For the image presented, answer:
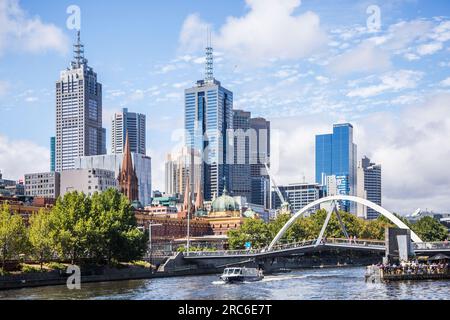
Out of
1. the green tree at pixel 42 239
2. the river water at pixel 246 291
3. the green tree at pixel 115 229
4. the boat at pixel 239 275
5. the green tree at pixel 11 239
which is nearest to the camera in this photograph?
the river water at pixel 246 291

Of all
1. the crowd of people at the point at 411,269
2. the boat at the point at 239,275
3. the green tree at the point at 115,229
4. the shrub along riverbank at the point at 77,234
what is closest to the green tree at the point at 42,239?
the shrub along riverbank at the point at 77,234

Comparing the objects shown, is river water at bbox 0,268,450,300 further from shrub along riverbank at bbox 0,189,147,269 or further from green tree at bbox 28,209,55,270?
shrub along riverbank at bbox 0,189,147,269

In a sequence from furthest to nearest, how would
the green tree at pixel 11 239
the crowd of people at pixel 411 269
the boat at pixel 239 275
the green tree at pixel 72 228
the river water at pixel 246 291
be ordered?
the green tree at pixel 72 228
the boat at pixel 239 275
the crowd of people at pixel 411 269
the green tree at pixel 11 239
the river water at pixel 246 291

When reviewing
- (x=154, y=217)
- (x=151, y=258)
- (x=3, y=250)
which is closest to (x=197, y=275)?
(x=151, y=258)

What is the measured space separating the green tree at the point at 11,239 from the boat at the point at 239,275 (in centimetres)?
2232

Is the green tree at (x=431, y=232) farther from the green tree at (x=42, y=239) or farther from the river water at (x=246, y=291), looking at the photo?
the green tree at (x=42, y=239)

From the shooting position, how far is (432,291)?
65750mm

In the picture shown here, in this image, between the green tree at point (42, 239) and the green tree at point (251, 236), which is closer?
the green tree at point (42, 239)

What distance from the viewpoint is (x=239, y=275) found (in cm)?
8669

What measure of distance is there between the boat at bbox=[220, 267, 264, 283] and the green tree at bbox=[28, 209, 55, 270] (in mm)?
19671

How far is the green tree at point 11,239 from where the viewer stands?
76.9 m

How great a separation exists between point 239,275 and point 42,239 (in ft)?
73.4

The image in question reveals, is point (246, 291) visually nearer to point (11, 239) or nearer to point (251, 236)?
point (11, 239)
